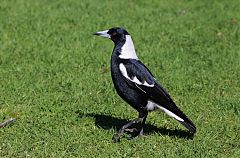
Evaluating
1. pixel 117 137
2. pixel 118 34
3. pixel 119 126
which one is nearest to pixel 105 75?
pixel 119 126

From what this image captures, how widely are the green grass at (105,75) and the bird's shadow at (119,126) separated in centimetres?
1

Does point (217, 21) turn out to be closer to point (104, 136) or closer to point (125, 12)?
point (125, 12)

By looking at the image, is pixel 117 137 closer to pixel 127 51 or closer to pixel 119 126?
pixel 119 126

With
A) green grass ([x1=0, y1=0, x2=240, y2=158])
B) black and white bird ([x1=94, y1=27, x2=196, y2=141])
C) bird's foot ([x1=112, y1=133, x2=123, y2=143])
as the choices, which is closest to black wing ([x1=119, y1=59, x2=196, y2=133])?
black and white bird ([x1=94, y1=27, x2=196, y2=141])

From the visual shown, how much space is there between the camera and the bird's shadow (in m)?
5.53

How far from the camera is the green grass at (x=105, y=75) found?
207 inches

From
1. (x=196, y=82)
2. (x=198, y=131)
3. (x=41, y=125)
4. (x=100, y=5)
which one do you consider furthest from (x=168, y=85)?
(x=100, y=5)

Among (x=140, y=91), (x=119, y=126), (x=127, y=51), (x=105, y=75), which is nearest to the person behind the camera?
(x=140, y=91)

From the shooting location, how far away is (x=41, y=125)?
221 inches

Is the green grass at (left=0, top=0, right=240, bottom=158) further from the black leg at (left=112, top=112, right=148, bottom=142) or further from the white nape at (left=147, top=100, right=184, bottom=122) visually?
the white nape at (left=147, top=100, right=184, bottom=122)

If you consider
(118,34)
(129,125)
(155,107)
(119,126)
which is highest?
(118,34)

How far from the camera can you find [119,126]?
18.7 feet

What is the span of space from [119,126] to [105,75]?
1.70 metres

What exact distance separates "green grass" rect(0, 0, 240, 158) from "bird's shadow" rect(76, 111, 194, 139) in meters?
0.01
